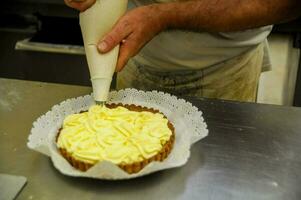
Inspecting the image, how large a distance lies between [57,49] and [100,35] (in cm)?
107

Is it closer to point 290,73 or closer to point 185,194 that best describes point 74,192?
point 185,194

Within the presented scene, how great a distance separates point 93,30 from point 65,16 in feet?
3.63

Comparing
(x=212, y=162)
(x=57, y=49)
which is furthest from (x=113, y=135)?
(x=57, y=49)

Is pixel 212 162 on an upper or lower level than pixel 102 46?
lower

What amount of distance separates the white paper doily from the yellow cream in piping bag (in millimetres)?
22

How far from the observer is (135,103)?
1007 millimetres

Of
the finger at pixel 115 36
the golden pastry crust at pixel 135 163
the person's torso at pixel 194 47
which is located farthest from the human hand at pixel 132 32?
the golden pastry crust at pixel 135 163

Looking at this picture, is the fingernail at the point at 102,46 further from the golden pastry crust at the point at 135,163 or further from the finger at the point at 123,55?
the golden pastry crust at the point at 135,163

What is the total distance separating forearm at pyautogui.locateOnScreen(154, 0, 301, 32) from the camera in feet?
3.66

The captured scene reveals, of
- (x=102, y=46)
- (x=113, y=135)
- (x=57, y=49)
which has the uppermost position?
(x=102, y=46)

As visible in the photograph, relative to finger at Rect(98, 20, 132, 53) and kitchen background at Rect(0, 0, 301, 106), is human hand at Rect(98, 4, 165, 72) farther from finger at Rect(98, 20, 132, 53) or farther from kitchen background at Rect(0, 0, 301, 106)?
kitchen background at Rect(0, 0, 301, 106)

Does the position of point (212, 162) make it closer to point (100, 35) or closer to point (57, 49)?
point (100, 35)

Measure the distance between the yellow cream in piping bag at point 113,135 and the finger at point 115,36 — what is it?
122mm

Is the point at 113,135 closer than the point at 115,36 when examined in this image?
Yes
